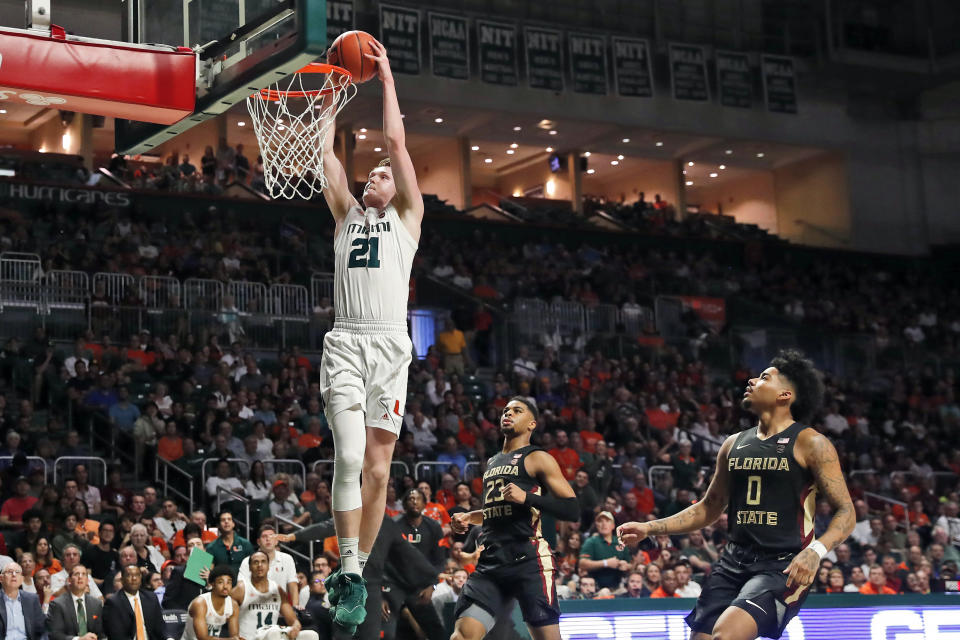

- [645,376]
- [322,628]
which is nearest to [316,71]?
[322,628]

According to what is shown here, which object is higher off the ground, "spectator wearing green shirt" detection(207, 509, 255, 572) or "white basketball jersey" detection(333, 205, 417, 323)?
"white basketball jersey" detection(333, 205, 417, 323)

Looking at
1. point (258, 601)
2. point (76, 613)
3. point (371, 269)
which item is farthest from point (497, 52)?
point (371, 269)

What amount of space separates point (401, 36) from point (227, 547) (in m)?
15.5

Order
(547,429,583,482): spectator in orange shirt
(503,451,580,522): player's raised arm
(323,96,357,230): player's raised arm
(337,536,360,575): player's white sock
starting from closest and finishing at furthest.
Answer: (337,536,360,575): player's white sock, (323,96,357,230): player's raised arm, (503,451,580,522): player's raised arm, (547,429,583,482): spectator in orange shirt

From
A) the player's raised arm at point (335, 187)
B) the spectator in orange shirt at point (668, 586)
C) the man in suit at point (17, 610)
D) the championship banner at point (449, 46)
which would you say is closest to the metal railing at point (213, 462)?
the man in suit at point (17, 610)

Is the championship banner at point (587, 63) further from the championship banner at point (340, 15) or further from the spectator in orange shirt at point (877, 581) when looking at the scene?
the spectator in orange shirt at point (877, 581)

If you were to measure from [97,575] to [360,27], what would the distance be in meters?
15.3

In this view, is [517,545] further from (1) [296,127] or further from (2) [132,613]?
(2) [132,613]

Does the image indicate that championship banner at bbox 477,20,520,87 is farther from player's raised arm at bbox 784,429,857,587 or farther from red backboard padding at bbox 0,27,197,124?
player's raised arm at bbox 784,429,857,587

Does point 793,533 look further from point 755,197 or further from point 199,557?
point 755,197

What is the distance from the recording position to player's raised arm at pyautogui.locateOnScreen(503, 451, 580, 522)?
26.3 ft

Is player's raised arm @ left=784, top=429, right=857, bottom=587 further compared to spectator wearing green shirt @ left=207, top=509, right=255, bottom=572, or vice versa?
spectator wearing green shirt @ left=207, top=509, right=255, bottom=572

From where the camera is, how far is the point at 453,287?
23781mm

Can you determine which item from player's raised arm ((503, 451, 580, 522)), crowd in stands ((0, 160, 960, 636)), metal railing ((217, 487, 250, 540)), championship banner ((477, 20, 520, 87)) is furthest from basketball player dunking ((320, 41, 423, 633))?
championship banner ((477, 20, 520, 87))
